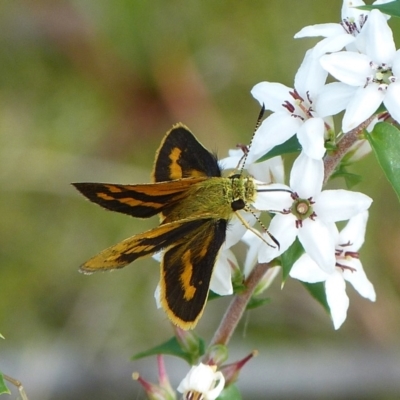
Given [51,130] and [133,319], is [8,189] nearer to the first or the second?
[51,130]

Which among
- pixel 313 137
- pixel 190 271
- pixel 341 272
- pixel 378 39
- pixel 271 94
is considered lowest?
pixel 341 272

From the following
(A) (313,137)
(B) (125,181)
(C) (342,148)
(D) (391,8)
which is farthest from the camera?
(B) (125,181)

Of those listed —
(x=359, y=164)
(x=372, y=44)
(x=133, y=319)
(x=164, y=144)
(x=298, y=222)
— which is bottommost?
(x=133, y=319)

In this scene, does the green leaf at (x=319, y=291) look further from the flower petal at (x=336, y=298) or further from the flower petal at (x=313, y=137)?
the flower petal at (x=313, y=137)

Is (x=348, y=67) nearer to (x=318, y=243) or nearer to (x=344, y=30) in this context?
(x=344, y=30)

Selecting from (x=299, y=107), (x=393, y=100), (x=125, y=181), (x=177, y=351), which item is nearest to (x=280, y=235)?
(x=299, y=107)

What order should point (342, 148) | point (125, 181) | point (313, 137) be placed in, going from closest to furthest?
point (313, 137), point (342, 148), point (125, 181)

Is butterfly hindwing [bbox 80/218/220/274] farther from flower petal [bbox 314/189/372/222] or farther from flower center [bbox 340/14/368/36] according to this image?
flower center [bbox 340/14/368/36]

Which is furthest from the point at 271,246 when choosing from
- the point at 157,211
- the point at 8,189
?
Result: the point at 8,189
